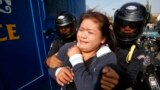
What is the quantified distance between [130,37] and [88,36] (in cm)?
91

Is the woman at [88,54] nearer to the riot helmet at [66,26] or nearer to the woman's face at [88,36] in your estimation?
the woman's face at [88,36]

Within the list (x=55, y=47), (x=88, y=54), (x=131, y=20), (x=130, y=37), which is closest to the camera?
(x=88, y=54)

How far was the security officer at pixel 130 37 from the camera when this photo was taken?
2021 mm

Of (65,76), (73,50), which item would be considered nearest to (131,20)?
(73,50)

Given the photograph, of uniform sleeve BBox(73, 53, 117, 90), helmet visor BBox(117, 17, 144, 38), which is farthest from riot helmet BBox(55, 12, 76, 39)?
uniform sleeve BBox(73, 53, 117, 90)

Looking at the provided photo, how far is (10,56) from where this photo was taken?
2.80 metres

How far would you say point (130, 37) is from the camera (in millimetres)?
2451

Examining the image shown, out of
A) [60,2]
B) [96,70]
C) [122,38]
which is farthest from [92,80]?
[60,2]

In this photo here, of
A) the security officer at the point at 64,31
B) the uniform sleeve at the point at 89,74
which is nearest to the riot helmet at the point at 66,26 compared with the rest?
the security officer at the point at 64,31

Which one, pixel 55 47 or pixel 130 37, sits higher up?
pixel 130 37

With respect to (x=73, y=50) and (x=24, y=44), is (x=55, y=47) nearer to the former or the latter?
(x=24, y=44)

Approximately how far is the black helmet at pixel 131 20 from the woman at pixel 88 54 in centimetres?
66

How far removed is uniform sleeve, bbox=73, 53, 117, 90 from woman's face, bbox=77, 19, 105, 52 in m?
0.13

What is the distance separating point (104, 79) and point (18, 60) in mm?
1710
